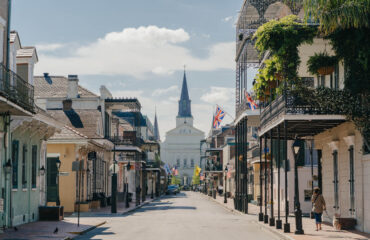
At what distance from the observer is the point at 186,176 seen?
181500 millimetres

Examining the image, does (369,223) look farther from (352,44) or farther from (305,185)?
(305,185)

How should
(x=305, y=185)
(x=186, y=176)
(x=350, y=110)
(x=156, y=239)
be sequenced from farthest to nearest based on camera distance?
(x=186, y=176) < (x=305, y=185) < (x=350, y=110) < (x=156, y=239)

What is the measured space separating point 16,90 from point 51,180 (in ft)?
53.2

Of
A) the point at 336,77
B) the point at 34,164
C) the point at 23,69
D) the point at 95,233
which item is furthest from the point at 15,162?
the point at 336,77

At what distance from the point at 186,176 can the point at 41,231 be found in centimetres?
16175

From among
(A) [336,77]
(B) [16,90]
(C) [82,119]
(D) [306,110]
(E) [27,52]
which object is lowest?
(D) [306,110]

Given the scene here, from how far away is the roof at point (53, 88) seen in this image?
47.4 metres

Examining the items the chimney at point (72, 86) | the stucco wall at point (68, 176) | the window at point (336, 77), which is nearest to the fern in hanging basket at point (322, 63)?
the window at point (336, 77)

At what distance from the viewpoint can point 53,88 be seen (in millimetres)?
48312

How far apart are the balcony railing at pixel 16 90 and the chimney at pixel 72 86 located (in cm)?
2608

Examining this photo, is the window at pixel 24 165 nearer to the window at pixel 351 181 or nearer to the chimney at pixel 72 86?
the window at pixel 351 181

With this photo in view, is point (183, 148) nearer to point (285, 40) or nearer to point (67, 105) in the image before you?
point (67, 105)

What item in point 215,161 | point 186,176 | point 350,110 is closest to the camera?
point 350,110

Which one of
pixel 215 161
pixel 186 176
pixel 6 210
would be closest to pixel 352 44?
pixel 6 210
